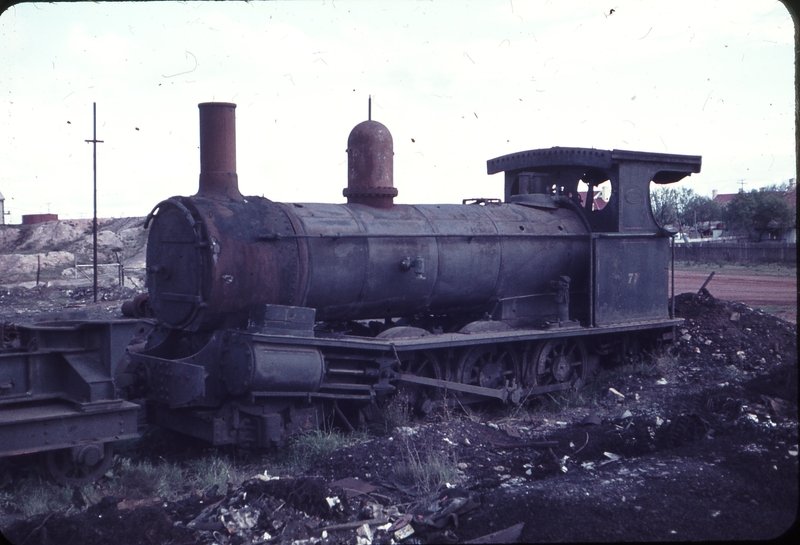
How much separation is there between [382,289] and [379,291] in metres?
0.04

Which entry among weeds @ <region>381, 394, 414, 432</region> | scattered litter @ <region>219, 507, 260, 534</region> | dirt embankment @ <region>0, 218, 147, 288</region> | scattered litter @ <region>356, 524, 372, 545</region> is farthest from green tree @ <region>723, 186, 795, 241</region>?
scattered litter @ <region>219, 507, 260, 534</region>

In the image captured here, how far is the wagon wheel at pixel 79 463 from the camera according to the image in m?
5.95

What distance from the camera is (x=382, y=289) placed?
807 cm

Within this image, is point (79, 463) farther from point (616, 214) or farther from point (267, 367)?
point (616, 214)

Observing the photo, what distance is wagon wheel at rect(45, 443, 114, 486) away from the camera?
5.95m

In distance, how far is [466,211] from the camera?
30.3 feet

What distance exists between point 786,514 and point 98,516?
476 cm

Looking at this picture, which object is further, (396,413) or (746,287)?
(746,287)

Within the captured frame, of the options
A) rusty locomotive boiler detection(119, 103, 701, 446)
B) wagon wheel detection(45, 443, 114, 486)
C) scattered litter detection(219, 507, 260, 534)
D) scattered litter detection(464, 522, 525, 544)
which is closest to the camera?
scattered litter detection(464, 522, 525, 544)

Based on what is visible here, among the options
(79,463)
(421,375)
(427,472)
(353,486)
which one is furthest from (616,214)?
(79,463)

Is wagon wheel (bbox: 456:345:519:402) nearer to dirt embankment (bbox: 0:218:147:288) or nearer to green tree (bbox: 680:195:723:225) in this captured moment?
dirt embankment (bbox: 0:218:147:288)

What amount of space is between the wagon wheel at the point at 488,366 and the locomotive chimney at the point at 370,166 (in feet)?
6.93

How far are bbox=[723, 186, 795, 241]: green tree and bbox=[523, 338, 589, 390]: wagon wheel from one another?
121ft

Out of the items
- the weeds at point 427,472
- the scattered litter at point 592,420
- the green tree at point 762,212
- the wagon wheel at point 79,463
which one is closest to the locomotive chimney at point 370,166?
the weeds at point 427,472
